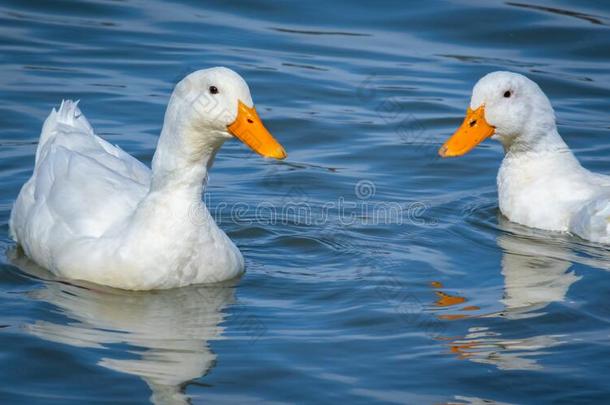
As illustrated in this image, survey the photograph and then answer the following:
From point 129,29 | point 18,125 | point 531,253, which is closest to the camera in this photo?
point 531,253

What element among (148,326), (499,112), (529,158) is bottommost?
(148,326)

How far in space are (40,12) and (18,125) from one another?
13.7 ft

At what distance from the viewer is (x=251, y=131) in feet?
22.6

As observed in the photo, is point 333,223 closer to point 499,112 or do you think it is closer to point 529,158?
point 499,112

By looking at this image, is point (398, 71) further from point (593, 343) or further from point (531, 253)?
point (593, 343)

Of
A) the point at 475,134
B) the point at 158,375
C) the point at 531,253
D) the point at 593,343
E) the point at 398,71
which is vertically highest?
the point at 398,71

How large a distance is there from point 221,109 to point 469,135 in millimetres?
2792

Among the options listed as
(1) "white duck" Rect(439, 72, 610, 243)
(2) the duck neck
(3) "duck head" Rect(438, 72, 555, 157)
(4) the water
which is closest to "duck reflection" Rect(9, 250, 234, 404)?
(4) the water

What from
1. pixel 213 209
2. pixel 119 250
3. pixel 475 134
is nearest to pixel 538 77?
pixel 475 134

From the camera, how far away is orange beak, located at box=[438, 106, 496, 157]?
29.5 feet

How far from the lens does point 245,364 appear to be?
6.31 m

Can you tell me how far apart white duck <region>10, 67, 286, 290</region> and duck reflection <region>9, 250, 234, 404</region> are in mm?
114

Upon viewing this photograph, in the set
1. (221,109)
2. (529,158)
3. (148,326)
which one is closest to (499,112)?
(529,158)

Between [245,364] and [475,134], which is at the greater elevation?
[475,134]
